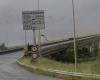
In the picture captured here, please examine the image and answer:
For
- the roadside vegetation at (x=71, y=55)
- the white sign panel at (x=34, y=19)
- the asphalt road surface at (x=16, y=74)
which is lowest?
the roadside vegetation at (x=71, y=55)

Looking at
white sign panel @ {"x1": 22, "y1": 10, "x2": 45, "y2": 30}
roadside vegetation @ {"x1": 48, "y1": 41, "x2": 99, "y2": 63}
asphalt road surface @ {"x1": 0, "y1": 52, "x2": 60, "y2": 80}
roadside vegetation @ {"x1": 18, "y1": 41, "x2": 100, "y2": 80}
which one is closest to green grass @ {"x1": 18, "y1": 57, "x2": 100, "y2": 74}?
roadside vegetation @ {"x1": 18, "y1": 41, "x2": 100, "y2": 80}

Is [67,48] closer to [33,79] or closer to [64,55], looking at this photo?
[64,55]

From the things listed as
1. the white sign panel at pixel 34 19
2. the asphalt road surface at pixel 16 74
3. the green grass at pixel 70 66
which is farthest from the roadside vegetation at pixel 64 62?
the white sign panel at pixel 34 19

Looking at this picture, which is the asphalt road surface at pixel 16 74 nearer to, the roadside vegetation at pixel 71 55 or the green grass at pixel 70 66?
the green grass at pixel 70 66

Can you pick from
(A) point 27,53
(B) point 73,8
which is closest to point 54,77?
(B) point 73,8

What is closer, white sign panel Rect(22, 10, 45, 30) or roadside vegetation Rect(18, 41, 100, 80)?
roadside vegetation Rect(18, 41, 100, 80)

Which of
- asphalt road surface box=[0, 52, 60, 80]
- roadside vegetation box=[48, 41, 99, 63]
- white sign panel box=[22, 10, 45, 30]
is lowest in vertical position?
roadside vegetation box=[48, 41, 99, 63]

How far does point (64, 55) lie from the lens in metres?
70.9

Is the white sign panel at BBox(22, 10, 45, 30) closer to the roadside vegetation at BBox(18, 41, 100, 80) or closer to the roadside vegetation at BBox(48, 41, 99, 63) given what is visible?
the roadside vegetation at BBox(18, 41, 100, 80)

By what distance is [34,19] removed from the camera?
35906 mm

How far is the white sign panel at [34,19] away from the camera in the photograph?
3575 cm

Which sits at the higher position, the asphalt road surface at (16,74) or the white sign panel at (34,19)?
the white sign panel at (34,19)

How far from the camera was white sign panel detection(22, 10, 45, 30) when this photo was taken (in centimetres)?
3575

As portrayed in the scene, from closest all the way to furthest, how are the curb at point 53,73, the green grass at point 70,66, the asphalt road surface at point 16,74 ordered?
the curb at point 53,73, the asphalt road surface at point 16,74, the green grass at point 70,66
